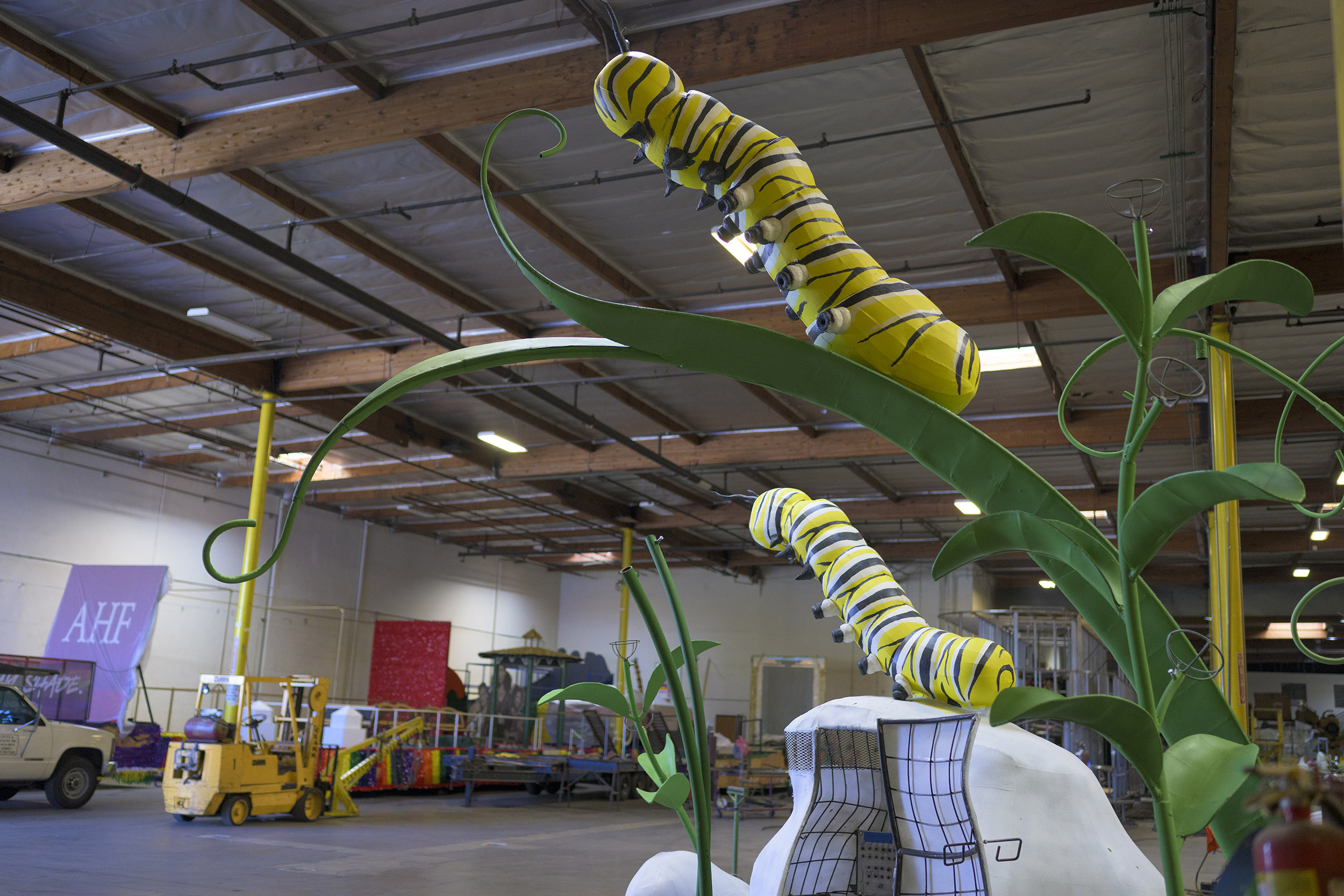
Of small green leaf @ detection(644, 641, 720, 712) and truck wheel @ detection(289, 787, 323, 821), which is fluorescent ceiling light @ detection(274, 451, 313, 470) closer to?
truck wheel @ detection(289, 787, 323, 821)

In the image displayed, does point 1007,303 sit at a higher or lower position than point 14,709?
higher

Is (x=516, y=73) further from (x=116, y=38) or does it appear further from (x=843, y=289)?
(x=843, y=289)

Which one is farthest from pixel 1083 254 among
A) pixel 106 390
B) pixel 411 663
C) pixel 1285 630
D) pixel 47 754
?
pixel 1285 630

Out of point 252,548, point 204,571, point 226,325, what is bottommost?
point 204,571

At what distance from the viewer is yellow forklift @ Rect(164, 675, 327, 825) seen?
10883 millimetres

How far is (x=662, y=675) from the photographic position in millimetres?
982

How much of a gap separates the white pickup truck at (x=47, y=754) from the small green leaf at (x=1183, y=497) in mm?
13326

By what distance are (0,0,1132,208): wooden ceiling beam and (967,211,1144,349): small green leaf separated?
562cm

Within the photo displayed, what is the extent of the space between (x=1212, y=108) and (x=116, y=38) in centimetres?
717

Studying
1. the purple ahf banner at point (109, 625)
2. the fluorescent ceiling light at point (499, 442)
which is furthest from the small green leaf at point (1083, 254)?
the purple ahf banner at point (109, 625)

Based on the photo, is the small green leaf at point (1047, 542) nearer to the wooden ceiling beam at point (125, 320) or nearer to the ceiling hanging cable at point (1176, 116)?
the ceiling hanging cable at point (1176, 116)

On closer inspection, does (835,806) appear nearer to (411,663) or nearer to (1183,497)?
(1183,497)

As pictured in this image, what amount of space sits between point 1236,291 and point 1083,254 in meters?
0.19

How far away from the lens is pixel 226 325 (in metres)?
11.9
